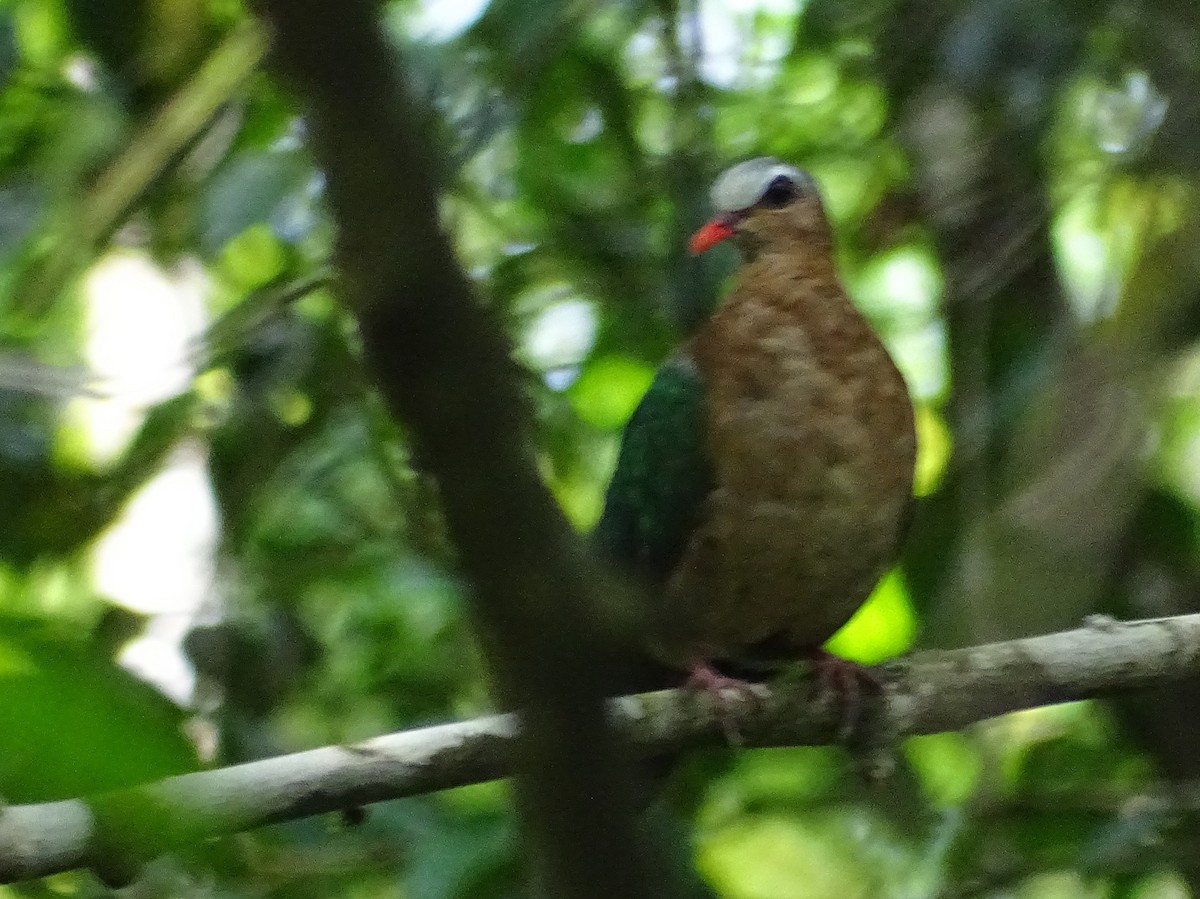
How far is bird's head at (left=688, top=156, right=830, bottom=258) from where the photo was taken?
3.00 meters

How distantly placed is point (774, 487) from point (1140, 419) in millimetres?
650

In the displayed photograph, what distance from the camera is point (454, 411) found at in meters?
0.44

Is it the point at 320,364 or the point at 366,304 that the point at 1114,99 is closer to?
the point at 320,364

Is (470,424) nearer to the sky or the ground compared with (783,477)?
nearer to the ground

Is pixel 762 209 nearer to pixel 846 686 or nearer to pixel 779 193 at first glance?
pixel 779 193

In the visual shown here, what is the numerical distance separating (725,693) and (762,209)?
1151mm

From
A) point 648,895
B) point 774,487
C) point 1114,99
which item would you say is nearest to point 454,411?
point 648,895

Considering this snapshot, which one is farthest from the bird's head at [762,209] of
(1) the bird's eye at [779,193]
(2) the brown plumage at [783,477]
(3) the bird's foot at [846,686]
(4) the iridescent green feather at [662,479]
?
(3) the bird's foot at [846,686]

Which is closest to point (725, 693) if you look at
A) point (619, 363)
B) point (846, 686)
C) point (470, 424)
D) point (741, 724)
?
point (741, 724)

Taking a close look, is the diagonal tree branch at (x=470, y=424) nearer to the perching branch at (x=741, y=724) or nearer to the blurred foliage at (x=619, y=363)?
the perching branch at (x=741, y=724)

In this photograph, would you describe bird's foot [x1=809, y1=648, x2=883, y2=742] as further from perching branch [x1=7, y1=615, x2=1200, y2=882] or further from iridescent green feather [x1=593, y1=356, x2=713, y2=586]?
iridescent green feather [x1=593, y1=356, x2=713, y2=586]

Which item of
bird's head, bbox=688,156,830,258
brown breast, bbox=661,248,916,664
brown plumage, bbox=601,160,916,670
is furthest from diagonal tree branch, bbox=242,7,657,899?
bird's head, bbox=688,156,830,258

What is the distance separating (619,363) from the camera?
3600 millimetres

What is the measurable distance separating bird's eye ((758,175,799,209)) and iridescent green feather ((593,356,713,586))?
0.41 m
